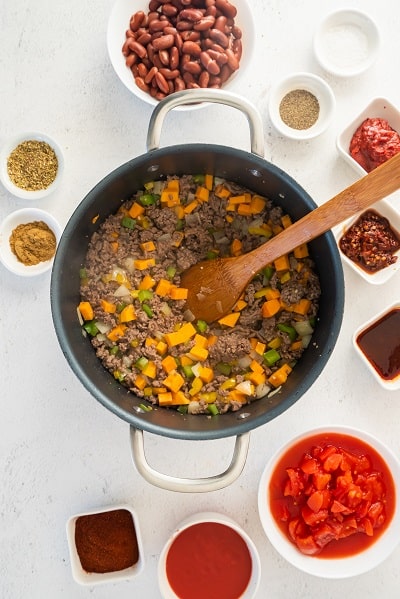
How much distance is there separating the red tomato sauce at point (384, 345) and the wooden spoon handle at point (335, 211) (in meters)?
0.58

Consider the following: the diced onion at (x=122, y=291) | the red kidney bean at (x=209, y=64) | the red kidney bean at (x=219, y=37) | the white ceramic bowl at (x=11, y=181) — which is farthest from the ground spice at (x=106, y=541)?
the red kidney bean at (x=219, y=37)

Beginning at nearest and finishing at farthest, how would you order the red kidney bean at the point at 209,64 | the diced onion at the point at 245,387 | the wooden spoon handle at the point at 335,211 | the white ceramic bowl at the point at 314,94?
the wooden spoon handle at the point at 335,211
the diced onion at the point at 245,387
the red kidney bean at the point at 209,64
the white ceramic bowl at the point at 314,94

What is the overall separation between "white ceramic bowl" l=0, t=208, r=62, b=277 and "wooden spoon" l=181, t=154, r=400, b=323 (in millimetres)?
535

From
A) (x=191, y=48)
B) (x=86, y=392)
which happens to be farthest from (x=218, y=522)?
(x=191, y=48)

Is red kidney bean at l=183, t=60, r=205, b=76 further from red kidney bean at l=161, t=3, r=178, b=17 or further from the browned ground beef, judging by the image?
the browned ground beef

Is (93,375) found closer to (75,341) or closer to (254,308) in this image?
(75,341)

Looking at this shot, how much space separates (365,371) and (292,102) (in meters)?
1.07

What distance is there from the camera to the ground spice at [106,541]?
268 centimetres

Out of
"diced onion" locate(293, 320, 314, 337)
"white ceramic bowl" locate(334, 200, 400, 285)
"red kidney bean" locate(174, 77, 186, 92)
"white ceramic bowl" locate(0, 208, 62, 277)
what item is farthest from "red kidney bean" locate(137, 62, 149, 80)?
"diced onion" locate(293, 320, 314, 337)

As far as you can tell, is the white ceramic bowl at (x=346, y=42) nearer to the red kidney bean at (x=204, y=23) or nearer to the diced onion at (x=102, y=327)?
the red kidney bean at (x=204, y=23)

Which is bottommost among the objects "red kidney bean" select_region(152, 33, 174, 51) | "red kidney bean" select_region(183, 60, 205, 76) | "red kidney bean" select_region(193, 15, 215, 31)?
"red kidney bean" select_region(183, 60, 205, 76)

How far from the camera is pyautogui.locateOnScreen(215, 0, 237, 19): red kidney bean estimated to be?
2.63m

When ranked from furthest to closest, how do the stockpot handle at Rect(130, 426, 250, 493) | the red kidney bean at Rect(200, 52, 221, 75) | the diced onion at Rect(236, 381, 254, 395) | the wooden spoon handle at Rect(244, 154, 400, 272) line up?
the red kidney bean at Rect(200, 52, 221, 75)
the diced onion at Rect(236, 381, 254, 395)
the stockpot handle at Rect(130, 426, 250, 493)
the wooden spoon handle at Rect(244, 154, 400, 272)

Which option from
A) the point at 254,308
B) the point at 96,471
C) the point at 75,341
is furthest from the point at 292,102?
the point at 96,471
